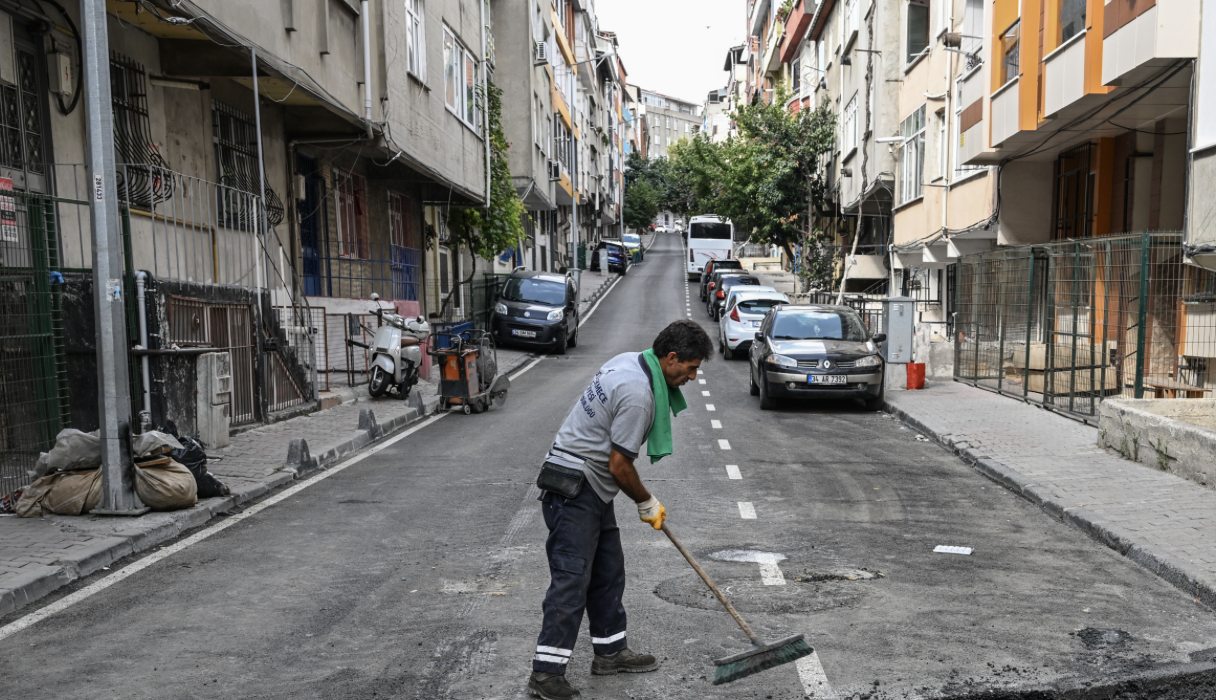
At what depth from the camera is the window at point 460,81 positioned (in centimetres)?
2206

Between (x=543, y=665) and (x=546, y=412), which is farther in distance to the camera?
(x=546, y=412)

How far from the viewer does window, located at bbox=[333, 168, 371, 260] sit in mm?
20234

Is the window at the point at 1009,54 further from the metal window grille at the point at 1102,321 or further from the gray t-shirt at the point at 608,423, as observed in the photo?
the gray t-shirt at the point at 608,423

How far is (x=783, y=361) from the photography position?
15289mm

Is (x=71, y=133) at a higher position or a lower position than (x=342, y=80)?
lower

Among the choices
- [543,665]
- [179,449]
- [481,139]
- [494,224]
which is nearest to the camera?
[543,665]

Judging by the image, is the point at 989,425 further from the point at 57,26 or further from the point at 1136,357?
the point at 57,26

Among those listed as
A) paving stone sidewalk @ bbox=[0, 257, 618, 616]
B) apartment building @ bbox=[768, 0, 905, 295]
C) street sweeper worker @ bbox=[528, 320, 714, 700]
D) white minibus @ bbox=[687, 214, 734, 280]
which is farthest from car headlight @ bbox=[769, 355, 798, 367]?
white minibus @ bbox=[687, 214, 734, 280]

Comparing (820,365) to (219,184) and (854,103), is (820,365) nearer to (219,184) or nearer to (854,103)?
(219,184)

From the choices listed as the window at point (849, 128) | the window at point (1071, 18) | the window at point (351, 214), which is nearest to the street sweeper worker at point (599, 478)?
the window at point (1071, 18)

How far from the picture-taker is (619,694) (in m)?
4.35

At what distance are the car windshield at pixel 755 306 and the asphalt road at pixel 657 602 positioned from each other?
50.6 ft

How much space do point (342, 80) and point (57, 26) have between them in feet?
17.5

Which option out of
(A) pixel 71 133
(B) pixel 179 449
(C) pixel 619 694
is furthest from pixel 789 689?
(A) pixel 71 133
